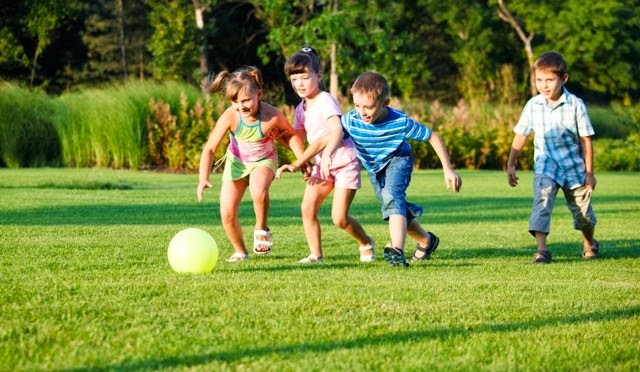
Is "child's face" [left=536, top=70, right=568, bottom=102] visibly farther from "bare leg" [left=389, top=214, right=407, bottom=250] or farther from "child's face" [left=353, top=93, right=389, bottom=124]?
"bare leg" [left=389, top=214, right=407, bottom=250]

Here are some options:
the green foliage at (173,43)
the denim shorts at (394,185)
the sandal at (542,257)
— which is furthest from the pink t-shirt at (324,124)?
the green foliage at (173,43)

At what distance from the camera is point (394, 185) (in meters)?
8.31

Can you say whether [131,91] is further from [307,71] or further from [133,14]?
[133,14]

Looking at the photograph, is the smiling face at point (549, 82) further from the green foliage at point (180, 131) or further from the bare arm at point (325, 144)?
the green foliage at point (180, 131)

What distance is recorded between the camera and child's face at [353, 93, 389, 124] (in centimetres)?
804

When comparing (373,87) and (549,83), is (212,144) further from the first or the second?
(549,83)

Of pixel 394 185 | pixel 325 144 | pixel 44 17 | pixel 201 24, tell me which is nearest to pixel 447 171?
pixel 394 185

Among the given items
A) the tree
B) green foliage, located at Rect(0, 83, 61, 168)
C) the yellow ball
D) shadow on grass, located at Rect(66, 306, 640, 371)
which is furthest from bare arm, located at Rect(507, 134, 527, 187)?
the tree

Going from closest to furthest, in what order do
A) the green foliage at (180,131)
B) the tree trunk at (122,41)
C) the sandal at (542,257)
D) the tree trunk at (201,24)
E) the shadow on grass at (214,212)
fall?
the sandal at (542,257) → the shadow on grass at (214,212) → the green foliage at (180,131) → the tree trunk at (201,24) → the tree trunk at (122,41)

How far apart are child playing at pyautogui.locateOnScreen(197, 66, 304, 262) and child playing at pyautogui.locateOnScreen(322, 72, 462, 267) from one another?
51cm

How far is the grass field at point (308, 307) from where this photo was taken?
4.68 m

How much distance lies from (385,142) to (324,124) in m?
0.49

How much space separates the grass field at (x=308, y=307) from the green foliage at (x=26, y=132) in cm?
1450

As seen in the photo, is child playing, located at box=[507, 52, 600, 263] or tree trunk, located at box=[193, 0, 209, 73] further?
tree trunk, located at box=[193, 0, 209, 73]
